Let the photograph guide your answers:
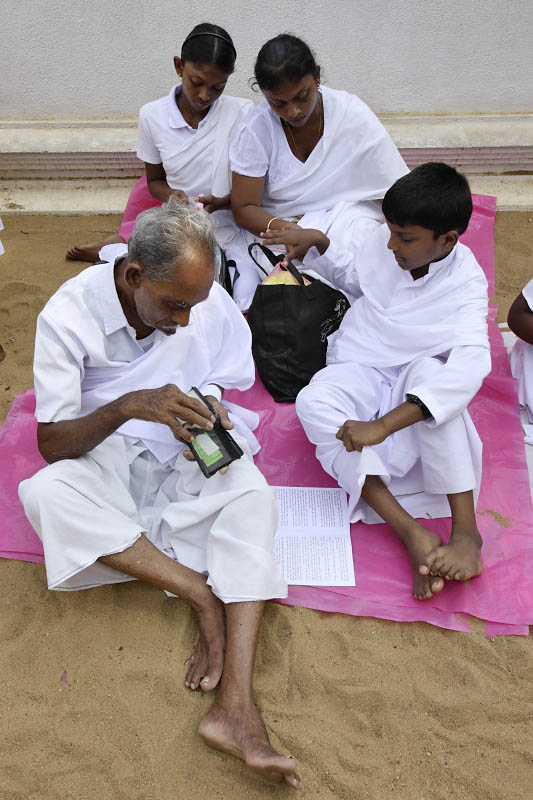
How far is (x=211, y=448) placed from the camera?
2387mm

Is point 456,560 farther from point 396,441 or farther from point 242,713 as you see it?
point 242,713

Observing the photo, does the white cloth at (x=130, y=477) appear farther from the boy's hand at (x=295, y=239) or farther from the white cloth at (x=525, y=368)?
the white cloth at (x=525, y=368)

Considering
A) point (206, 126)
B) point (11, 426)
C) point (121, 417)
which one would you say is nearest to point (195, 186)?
point (206, 126)

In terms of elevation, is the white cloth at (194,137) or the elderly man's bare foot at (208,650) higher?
the white cloth at (194,137)

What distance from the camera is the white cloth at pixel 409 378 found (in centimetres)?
261

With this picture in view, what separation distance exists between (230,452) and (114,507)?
1.49ft

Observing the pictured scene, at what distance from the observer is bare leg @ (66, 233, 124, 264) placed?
4.36 metres

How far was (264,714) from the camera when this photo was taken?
226cm

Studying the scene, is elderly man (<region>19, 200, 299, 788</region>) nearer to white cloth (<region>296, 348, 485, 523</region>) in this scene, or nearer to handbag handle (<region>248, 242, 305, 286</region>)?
white cloth (<region>296, 348, 485, 523</region>)

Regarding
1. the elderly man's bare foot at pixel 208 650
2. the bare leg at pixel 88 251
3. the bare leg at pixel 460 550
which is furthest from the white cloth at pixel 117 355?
the bare leg at pixel 88 251

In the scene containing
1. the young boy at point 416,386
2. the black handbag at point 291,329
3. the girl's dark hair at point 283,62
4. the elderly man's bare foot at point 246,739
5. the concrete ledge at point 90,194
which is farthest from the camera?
the concrete ledge at point 90,194

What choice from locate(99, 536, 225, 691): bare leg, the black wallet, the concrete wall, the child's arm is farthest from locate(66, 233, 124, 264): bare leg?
locate(99, 536, 225, 691): bare leg

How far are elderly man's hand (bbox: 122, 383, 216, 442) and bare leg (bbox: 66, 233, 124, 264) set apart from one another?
230 cm

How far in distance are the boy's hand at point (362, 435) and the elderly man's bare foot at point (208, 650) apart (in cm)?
74
